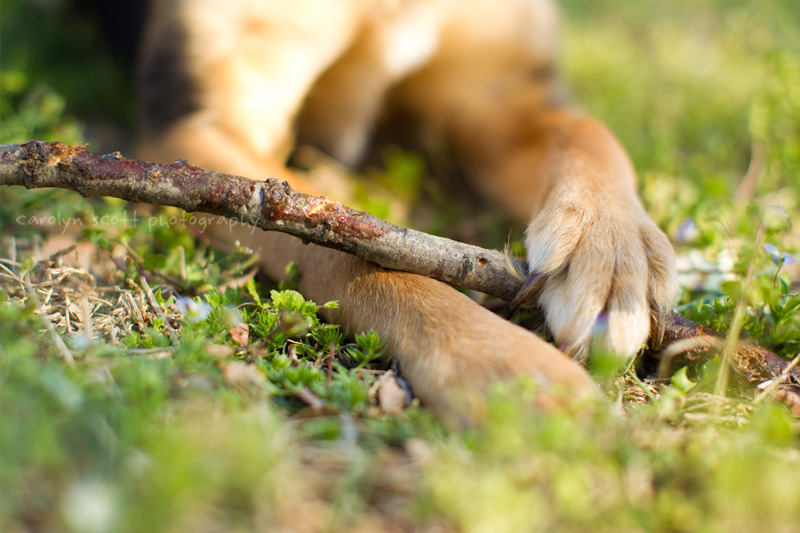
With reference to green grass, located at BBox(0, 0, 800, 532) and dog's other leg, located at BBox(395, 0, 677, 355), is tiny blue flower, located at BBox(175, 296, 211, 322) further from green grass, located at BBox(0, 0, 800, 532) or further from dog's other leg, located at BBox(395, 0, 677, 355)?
dog's other leg, located at BBox(395, 0, 677, 355)

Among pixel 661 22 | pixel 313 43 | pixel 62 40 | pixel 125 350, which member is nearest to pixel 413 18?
pixel 313 43

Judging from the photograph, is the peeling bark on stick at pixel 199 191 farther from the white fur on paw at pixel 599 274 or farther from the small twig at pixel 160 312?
the white fur on paw at pixel 599 274

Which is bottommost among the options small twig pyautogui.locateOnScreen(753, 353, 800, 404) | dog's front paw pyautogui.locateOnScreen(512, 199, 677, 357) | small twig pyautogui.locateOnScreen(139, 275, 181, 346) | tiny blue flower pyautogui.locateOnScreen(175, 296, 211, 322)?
small twig pyautogui.locateOnScreen(139, 275, 181, 346)

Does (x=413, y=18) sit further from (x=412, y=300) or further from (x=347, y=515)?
(x=347, y=515)

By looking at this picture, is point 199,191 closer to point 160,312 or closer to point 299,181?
point 160,312

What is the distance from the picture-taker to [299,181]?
190 centimetres

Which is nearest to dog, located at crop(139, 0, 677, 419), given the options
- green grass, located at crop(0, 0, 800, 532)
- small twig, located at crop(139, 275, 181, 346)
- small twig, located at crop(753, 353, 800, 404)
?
green grass, located at crop(0, 0, 800, 532)

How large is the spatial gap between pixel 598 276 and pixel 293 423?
751 millimetres

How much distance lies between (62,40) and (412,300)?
3.93 m

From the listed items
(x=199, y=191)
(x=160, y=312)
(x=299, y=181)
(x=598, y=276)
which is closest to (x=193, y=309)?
(x=160, y=312)

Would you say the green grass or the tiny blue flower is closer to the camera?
the green grass

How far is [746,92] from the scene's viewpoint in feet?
11.9

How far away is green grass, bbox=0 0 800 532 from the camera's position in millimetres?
861

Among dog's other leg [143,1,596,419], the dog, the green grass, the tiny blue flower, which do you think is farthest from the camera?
the tiny blue flower
